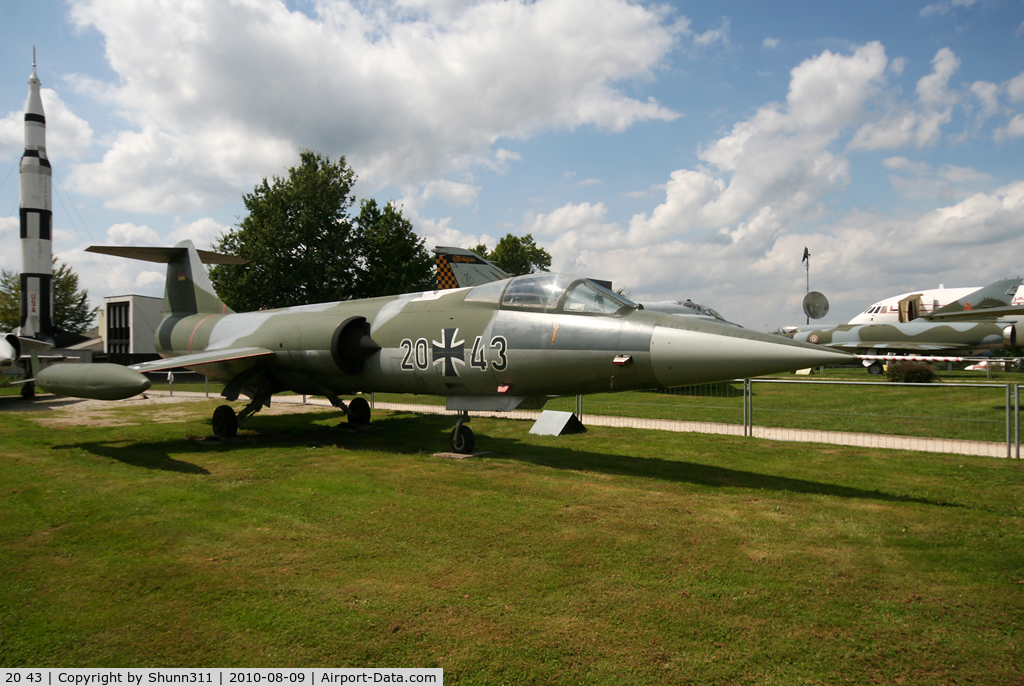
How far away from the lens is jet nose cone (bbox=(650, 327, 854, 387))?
5.63 metres

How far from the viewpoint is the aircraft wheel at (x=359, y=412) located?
11.7 meters

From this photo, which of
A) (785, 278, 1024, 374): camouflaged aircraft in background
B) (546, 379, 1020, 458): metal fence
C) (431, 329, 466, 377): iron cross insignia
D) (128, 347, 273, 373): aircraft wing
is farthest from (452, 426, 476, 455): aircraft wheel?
(785, 278, 1024, 374): camouflaged aircraft in background

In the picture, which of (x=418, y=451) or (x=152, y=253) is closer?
(x=418, y=451)

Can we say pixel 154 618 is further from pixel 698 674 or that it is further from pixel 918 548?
pixel 918 548

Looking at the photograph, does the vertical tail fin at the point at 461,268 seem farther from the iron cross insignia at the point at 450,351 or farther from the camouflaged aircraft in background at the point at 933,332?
the camouflaged aircraft in background at the point at 933,332

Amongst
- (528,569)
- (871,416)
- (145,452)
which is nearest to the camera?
(528,569)

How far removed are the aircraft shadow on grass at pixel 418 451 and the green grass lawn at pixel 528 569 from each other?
0.38 ft

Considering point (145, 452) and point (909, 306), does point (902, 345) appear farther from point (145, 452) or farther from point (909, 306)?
point (145, 452)

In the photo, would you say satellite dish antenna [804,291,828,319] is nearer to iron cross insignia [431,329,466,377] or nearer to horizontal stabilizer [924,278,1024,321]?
horizontal stabilizer [924,278,1024,321]

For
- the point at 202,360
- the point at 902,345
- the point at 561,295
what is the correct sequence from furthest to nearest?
the point at 902,345
the point at 202,360
the point at 561,295

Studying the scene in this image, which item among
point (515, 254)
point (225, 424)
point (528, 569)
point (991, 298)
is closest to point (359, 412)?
point (225, 424)

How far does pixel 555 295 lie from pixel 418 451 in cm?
360

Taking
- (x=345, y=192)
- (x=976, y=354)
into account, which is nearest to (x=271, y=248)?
(x=345, y=192)

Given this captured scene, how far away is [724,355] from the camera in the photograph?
19.6 ft
